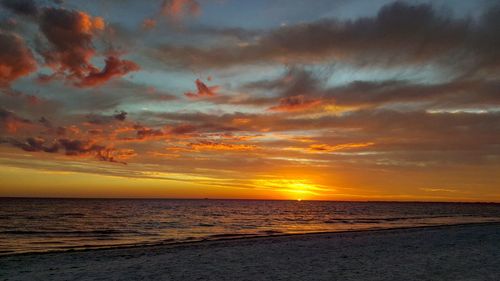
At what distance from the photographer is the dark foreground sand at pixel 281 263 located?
56.4 ft

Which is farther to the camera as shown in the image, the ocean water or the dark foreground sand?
the ocean water

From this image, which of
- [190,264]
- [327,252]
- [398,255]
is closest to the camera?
[190,264]

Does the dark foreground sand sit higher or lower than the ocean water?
higher

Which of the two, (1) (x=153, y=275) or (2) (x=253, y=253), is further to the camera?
(2) (x=253, y=253)

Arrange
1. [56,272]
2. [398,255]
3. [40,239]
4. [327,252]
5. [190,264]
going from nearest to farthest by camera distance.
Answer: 1. [56,272]
2. [190,264]
3. [398,255]
4. [327,252]
5. [40,239]

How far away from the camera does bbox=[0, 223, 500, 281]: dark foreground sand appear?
56.4 ft

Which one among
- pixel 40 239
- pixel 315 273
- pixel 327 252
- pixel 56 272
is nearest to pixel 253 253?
pixel 327 252

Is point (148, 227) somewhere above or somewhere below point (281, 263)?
below

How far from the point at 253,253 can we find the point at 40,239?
26.3 metres

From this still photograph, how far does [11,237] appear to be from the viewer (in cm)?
4084

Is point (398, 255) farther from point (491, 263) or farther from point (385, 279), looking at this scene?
point (385, 279)

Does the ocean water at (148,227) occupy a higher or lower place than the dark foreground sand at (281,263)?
lower

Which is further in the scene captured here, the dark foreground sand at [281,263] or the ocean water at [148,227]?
the ocean water at [148,227]

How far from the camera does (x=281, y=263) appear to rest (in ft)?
67.6
